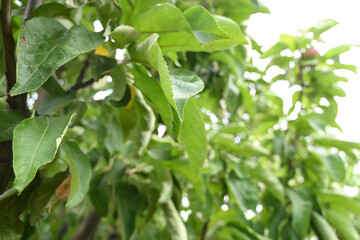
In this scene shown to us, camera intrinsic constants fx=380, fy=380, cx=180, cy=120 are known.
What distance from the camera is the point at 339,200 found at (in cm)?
117

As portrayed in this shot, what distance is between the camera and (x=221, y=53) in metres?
1.06

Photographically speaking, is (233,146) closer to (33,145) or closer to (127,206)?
(127,206)

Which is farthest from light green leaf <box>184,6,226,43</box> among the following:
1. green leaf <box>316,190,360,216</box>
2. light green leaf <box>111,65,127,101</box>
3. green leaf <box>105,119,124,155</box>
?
green leaf <box>316,190,360,216</box>

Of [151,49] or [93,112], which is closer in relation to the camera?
[151,49]

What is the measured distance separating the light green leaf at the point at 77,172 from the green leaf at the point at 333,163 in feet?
2.82

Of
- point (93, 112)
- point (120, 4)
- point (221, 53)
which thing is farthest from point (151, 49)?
point (93, 112)

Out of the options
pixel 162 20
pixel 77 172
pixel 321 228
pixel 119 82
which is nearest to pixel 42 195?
pixel 77 172

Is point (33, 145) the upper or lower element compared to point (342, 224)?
upper

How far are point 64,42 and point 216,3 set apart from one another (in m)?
0.76

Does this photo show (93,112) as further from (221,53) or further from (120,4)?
(120,4)

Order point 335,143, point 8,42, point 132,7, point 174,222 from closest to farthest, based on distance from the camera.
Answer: point 8,42, point 132,7, point 174,222, point 335,143

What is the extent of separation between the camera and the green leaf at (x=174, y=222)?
76 cm

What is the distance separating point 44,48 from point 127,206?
0.46m

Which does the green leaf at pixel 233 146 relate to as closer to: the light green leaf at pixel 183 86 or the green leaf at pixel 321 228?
the green leaf at pixel 321 228
